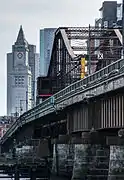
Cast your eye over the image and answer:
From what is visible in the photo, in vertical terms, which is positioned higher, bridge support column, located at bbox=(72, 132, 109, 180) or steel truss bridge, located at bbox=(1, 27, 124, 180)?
steel truss bridge, located at bbox=(1, 27, 124, 180)

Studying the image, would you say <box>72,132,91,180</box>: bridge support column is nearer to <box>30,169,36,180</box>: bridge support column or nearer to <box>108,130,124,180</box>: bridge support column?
<box>108,130,124,180</box>: bridge support column

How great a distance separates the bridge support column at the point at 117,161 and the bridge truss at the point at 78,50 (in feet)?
180

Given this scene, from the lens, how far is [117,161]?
5294 centimetres

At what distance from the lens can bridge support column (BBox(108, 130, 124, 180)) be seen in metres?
52.1

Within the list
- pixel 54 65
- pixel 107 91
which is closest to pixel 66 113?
pixel 107 91

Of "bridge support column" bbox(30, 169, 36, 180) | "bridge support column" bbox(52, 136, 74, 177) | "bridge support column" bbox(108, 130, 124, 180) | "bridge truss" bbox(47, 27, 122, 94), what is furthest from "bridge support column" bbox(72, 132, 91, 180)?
"bridge truss" bbox(47, 27, 122, 94)

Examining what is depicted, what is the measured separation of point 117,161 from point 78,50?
2870 inches

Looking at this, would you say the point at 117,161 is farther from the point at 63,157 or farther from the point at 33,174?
the point at 33,174

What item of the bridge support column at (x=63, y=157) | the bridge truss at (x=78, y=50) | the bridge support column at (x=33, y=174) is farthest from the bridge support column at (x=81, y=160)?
the bridge truss at (x=78, y=50)

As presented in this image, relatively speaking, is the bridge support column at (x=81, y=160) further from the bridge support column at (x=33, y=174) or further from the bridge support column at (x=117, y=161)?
the bridge support column at (x=33, y=174)

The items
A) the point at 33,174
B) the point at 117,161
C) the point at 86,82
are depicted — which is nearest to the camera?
the point at 117,161

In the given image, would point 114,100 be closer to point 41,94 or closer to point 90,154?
point 90,154

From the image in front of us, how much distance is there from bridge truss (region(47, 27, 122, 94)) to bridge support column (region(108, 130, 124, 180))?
55013 millimetres

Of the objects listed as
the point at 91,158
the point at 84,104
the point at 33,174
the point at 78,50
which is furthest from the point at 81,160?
the point at 78,50
